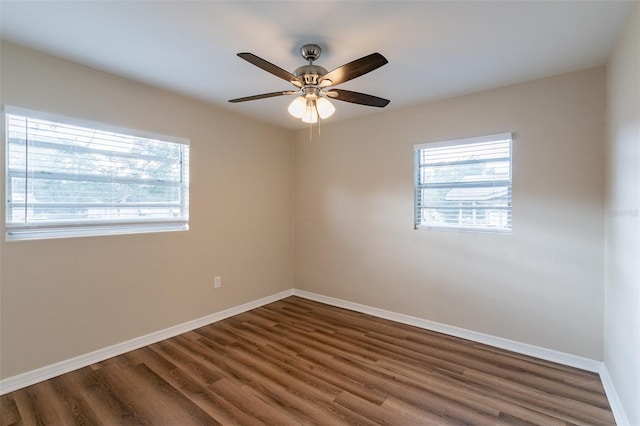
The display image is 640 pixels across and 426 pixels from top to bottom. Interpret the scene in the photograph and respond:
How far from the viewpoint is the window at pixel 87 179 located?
2.22m

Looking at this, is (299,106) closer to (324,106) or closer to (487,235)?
(324,106)

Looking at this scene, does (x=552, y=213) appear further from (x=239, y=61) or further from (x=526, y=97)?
(x=239, y=61)

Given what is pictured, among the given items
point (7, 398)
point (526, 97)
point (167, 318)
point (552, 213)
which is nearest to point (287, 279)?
point (167, 318)

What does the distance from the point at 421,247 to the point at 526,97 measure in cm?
172

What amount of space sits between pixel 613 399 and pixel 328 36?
10.2 ft

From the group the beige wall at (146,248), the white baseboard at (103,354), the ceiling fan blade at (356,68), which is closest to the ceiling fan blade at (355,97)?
the ceiling fan blade at (356,68)

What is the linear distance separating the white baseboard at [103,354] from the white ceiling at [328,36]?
2.41 metres

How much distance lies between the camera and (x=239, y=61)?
234cm

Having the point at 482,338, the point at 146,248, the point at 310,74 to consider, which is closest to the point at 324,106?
the point at 310,74

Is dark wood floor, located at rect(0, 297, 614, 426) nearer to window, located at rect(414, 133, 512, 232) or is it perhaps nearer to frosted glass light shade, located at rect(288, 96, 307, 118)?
window, located at rect(414, 133, 512, 232)

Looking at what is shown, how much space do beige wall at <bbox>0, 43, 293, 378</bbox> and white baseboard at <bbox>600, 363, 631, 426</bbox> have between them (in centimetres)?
342

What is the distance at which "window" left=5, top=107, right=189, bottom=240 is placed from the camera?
2217mm

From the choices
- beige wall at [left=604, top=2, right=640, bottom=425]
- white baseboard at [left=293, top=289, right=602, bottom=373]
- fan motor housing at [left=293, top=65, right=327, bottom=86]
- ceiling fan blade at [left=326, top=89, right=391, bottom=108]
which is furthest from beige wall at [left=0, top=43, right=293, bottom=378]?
beige wall at [left=604, top=2, right=640, bottom=425]

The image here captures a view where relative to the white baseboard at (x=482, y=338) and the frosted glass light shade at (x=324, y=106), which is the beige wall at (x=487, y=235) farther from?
the frosted glass light shade at (x=324, y=106)
